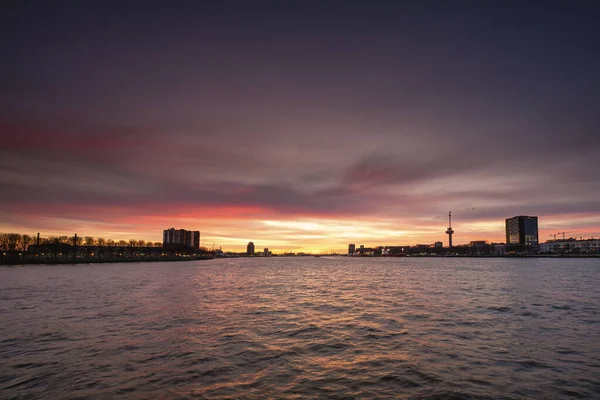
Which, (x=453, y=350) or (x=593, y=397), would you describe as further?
(x=453, y=350)

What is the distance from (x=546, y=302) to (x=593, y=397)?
33829 mm

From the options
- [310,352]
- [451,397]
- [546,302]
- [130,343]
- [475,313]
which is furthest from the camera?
[546,302]

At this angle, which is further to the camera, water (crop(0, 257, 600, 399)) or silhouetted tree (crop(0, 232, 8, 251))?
silhouetted tree (crop(0, 232, 8, 251))

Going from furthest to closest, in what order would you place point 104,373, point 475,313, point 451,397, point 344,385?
point 475,313
point 104,373
point 344,385
point 451,397

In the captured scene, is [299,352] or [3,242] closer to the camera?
[299,352]

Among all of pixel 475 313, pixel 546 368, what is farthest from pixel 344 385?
pixel 475 313

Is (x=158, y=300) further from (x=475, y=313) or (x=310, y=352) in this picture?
(x=475, y=313)

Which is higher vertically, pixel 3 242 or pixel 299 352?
pixel 3 242

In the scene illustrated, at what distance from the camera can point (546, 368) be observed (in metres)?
17.4

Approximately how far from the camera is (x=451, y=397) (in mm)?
13766

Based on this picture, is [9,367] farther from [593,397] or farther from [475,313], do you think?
[475,313]

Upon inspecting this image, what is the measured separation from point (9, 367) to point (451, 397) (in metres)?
21.4

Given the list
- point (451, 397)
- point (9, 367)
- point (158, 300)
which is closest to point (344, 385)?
point (451, 397)

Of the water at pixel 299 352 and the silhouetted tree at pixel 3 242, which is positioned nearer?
the water at pixel 299 352
